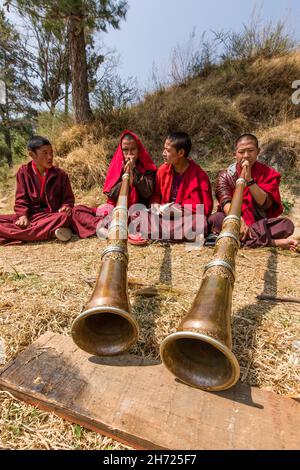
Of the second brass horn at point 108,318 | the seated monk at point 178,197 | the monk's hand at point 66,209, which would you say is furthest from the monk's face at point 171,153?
the second brass horn at point 108,318

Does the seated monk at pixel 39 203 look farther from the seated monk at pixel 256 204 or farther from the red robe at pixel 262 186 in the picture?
the red robe at pixel 262 186

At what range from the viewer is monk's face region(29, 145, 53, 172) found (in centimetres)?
389

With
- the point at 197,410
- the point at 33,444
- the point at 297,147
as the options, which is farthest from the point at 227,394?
the point at 297,147

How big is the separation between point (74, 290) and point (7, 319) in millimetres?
556

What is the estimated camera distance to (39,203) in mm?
4156

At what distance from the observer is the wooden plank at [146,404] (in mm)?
1244

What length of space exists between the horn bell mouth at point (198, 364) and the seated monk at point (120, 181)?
8.73 ft

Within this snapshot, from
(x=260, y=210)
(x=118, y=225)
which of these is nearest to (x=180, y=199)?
(x=260, y=210)

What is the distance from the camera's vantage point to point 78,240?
13.0 ft

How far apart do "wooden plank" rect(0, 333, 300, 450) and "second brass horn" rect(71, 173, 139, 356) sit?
3.3 inches

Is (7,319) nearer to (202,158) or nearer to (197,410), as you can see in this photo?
(197,410)

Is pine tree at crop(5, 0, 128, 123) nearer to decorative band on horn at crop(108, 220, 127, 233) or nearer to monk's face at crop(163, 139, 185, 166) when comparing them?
monk's face at crop(163, 139, 185, 166)

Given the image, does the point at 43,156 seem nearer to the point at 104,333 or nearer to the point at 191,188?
the point at 191,188

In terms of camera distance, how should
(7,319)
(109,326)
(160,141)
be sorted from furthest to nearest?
1. (160,141)
2. (7,319)
3. (109,326)
